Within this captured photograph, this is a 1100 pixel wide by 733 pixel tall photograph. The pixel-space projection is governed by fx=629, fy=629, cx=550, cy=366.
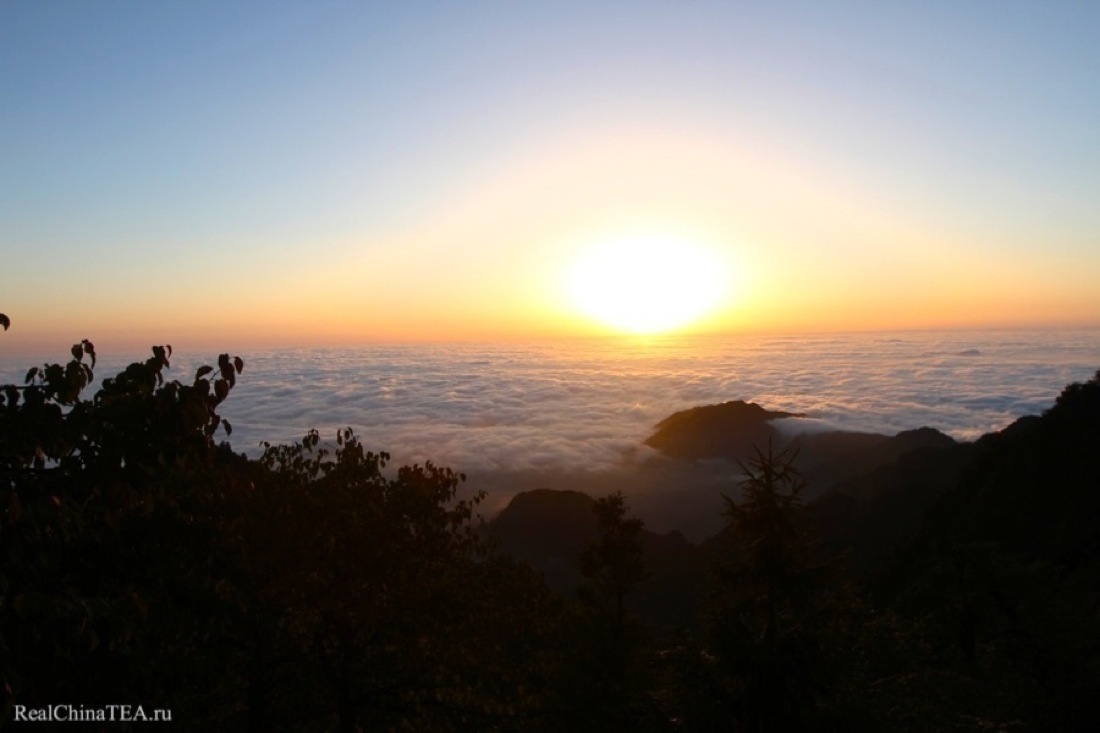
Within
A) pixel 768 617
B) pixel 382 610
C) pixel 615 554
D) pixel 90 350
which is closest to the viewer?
pixel 90 350

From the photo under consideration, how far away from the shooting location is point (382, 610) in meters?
12.6

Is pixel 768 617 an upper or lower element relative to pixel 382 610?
lower

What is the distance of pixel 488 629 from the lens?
47.0ft

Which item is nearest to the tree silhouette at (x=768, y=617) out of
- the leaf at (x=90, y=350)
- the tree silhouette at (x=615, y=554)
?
the leaf at (x=90, y=350)

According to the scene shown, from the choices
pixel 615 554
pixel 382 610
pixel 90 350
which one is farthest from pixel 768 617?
pixel 615 554

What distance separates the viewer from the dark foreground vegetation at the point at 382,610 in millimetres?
5320

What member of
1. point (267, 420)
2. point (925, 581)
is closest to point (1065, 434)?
point (925, 581)

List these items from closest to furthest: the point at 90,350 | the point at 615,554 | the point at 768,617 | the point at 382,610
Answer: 1. the point at 90,350
2. the point at 382,610
3. the point at 768,617
4. the point at 615,554

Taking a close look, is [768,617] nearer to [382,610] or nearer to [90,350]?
[382,610]

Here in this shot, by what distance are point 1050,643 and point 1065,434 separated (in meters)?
42.2

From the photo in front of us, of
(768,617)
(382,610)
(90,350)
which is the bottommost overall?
(768,617)

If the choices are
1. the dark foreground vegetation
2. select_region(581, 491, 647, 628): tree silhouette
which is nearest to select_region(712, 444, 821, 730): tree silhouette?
the dark foreground vegetation

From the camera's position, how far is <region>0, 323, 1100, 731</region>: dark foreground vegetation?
5320 mm

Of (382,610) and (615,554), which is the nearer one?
(382,610)
